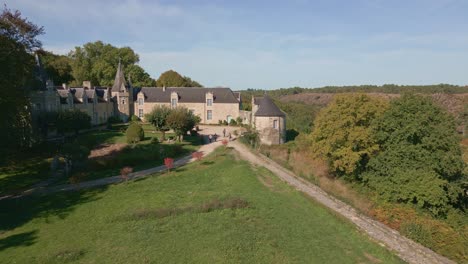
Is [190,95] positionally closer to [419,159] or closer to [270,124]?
[270,124]

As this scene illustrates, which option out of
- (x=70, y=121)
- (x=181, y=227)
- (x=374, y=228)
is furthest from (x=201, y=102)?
(x=374, y=228)

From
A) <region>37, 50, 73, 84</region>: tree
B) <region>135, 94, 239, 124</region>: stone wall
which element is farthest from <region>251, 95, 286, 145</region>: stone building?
<region>37, 50, 73, 84</region>: tree

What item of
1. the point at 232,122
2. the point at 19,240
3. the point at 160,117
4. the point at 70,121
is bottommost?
the point at 19,240

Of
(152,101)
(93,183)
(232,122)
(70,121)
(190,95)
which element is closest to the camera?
(93,183)

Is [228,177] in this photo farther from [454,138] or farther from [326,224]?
[454,138]

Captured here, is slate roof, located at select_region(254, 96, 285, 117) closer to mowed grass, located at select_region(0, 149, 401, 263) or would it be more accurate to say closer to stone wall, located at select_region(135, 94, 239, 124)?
stone wall, located at select_region(135, 94, 239, 124)
